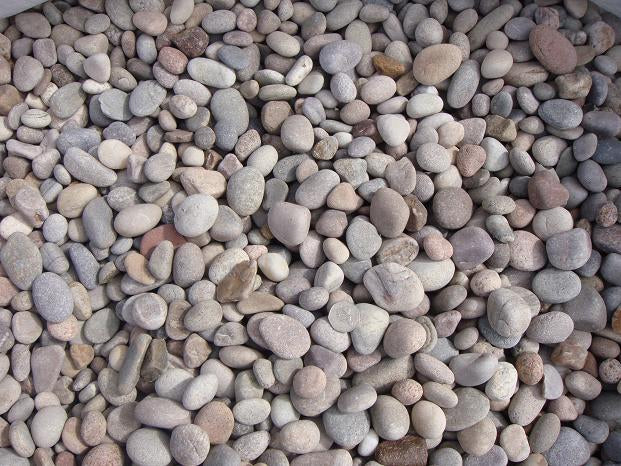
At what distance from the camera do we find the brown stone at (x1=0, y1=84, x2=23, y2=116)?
125cm

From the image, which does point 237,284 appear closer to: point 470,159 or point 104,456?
point 104,456

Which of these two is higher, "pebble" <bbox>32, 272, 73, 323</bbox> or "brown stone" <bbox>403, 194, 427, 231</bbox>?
"brown stone" <bbox>403, 194, 427, 231</bbox>

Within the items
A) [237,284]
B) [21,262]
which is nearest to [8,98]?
[21,262]

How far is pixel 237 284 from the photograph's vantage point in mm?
1079

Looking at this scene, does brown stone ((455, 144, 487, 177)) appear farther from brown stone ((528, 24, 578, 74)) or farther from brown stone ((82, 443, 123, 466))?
brown stone ((82, 443, 123, 466))

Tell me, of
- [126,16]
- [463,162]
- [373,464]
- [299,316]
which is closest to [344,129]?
[463,162]

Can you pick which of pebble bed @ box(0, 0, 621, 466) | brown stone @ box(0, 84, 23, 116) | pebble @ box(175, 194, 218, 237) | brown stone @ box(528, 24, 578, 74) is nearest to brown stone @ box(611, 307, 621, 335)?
pebble bed @ box(0, 0, 621, 466)

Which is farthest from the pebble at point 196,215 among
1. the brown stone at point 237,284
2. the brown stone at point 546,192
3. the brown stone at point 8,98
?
the brown stone at point 546,192

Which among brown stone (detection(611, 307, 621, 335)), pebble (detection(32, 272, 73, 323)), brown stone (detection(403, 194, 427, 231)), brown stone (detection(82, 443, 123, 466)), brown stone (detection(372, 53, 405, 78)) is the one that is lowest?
brown stone (detection(82, 443, 123, 466))

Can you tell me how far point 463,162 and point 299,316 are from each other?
1.56ft

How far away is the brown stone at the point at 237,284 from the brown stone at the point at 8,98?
0.63m

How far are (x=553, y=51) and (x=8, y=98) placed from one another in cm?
119

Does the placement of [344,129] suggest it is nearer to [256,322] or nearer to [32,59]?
[256,322]

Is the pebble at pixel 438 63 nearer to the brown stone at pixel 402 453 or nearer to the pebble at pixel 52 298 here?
the brown stone at pixel 402 453
